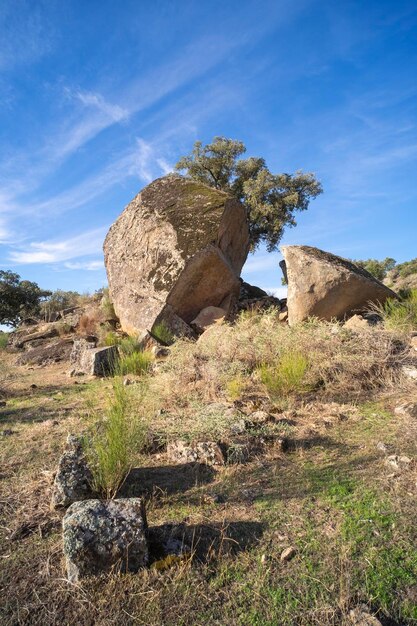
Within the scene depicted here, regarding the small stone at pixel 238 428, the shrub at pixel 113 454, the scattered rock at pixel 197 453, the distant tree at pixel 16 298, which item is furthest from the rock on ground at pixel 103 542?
the distant tree at pixel 16 298

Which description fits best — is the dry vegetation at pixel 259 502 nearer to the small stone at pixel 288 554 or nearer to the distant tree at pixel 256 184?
the small stone at pixel 288 554

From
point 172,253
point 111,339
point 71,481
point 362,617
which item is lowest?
point 362,617

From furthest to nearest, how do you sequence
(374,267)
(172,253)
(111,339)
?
(374,267) → (172,253) → (111,339)

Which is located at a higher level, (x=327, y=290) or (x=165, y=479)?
(x=327, y=290)

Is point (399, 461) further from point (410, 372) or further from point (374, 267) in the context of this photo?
point (374, 267)

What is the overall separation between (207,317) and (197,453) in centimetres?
644

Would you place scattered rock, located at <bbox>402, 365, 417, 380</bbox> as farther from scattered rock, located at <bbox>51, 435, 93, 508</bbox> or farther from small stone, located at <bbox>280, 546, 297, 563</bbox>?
scattered rock, located at <bbox>51, 435, 93, 508</bbox>

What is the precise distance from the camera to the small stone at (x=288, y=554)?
6.46ft

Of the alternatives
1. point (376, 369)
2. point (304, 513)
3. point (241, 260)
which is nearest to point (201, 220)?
point (241, 260)

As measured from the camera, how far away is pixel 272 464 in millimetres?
3051

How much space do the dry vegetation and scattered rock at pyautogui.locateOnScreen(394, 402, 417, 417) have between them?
0.43 feet

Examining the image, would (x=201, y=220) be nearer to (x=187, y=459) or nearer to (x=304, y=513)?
(x=187, y=459)

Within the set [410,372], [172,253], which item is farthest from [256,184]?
[410,372]

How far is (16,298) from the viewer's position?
24.5 metres
